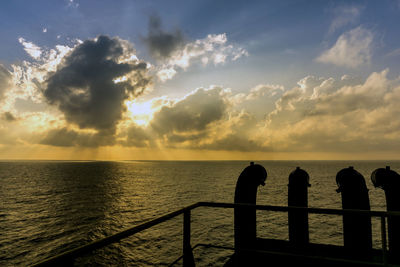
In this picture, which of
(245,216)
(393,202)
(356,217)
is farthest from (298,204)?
(393,202)

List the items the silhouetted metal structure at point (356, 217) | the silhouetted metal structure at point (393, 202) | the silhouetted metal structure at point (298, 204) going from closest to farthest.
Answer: the silhouetted metal structure at point (356, 217) → the silhouetted metal structure at point (393, 202) → the silhouetted metal structure at point (298, 204)

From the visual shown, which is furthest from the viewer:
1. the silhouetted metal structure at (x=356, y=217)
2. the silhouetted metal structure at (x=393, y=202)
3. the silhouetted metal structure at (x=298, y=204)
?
the silhouetted metal structure at (x=298, y=204)

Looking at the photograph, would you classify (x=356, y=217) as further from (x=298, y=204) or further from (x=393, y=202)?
(x=298, y=204)

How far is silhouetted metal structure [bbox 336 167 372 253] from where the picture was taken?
6109 mm

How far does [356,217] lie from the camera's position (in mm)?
6355

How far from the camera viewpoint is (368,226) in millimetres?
6199

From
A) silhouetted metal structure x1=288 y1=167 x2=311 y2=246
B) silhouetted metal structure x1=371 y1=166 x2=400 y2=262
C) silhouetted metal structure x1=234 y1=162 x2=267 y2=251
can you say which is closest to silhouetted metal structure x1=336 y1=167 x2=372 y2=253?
silhouetted metal structure x1=371 y1=166 x2=400 y2=262

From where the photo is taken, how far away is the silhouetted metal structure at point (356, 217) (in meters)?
6.11

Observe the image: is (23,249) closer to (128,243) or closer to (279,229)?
(128,243)

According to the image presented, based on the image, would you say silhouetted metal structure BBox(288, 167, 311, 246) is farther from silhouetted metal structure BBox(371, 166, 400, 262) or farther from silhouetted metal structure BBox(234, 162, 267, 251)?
A: silhouetted metal structure BBox(371, 166, 400, 262)

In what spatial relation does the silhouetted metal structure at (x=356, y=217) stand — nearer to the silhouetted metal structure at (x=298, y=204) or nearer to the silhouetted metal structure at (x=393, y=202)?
the silhouetted metal structure at (x=393, y=202)

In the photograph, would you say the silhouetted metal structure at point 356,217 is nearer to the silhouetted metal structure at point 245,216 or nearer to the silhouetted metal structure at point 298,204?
the silhouetted metal structure at point 298,204

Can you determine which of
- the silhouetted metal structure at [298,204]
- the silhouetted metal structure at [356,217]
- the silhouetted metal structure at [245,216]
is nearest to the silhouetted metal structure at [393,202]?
the silhouetted metal structure at [356,217]

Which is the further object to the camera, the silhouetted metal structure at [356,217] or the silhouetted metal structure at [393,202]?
the silhouetted metal structure at [393,202]
